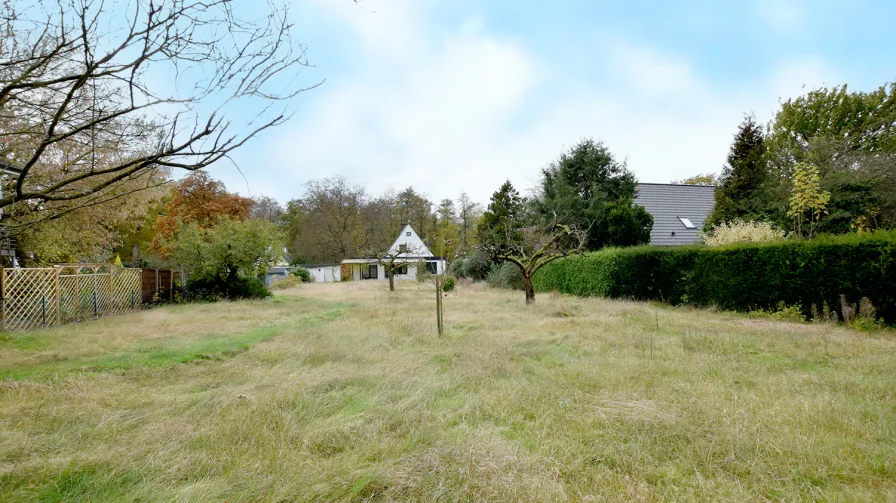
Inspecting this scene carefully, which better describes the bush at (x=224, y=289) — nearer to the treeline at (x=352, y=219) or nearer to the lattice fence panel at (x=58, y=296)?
the lattice fence panel at (x=58, y=296)

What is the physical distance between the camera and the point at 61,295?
35.4 feet

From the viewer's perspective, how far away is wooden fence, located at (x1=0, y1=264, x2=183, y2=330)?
9508mm

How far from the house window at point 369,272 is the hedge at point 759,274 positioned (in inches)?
1260

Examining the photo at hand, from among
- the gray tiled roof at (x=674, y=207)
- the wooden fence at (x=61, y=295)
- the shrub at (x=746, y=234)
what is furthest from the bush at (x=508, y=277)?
the wooden fence at (x=61, y=295)

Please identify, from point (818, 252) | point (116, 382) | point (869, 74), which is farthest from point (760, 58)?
point (869, 74)

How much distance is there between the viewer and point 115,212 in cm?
1349

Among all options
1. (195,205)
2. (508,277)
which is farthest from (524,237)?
(195,205)

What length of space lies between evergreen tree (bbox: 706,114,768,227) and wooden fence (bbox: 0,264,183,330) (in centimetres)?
2308

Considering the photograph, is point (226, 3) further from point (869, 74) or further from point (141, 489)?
point (869, 74)

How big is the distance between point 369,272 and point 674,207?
103ft

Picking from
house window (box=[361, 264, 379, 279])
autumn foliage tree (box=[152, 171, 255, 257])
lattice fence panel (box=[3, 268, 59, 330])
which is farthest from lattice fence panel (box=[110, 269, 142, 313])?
house window (box=[361, 264, 379, 279])

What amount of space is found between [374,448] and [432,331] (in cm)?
570

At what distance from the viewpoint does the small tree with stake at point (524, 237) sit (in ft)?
46.1

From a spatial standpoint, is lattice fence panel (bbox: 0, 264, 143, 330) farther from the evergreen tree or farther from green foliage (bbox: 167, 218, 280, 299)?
the evergreen tree
